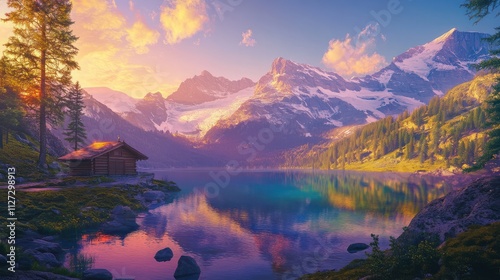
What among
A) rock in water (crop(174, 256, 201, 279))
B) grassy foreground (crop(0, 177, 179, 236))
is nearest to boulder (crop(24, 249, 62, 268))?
grassy foreground (crop(0, 177, 179, 236))

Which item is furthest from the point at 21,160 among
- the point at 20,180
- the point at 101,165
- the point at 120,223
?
the point at 120,223

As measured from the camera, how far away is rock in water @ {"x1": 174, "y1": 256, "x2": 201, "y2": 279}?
23.3m

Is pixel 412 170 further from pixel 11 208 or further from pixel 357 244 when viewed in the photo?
pixel 11 208

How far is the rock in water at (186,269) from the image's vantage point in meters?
23.3

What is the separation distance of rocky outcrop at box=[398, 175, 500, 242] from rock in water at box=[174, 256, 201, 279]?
15.2 m

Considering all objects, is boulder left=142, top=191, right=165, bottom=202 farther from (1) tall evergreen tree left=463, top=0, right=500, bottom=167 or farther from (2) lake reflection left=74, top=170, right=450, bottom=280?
(1) tall evergreen tree left=463, top=0, right=500, bottom=167

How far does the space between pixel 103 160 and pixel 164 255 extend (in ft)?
131

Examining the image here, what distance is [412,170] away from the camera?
185 meters

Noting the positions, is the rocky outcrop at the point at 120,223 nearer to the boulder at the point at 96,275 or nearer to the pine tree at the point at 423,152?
the boulder at the point at 96,275

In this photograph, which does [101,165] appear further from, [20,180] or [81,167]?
[20,180]

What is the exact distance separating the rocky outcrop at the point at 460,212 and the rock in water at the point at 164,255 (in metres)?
19.3

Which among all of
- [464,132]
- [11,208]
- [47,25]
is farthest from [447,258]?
[464,132]

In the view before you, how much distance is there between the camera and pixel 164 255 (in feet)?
90.3

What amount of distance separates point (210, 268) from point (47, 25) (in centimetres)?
4449
